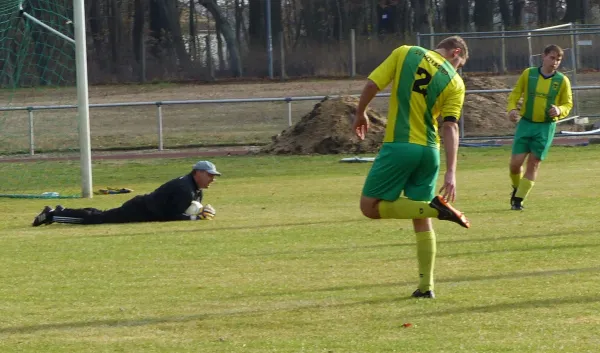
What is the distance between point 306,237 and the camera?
1259cm

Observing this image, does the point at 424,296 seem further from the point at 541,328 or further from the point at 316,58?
the point at 316,58

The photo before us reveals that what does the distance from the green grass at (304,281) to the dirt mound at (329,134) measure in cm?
950

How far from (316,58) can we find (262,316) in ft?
133

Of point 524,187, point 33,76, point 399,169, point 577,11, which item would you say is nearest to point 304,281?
point 399,169

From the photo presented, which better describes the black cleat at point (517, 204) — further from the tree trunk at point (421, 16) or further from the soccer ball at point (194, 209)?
the tree trunk at point (421, 16)

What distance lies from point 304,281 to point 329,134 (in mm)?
17408

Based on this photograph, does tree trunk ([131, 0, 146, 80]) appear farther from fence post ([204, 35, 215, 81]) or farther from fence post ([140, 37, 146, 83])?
fence post ([204, 35, 215, 81])

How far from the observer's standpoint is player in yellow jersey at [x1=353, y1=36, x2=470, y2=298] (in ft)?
27.9

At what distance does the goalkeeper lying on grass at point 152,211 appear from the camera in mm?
14227

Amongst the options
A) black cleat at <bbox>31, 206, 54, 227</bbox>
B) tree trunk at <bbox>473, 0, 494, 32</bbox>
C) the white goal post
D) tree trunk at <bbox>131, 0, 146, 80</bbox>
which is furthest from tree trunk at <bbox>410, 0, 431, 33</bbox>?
black cleat at <bbox>31, 206, 54, 227</bbox>

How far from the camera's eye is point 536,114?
1476cm

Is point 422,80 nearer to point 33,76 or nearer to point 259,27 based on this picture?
point 33,76

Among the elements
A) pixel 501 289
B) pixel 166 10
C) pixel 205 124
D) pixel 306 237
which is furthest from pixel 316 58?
pixel 501 289

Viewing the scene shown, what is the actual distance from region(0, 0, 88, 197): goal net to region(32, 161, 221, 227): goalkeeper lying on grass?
454 centimetres
